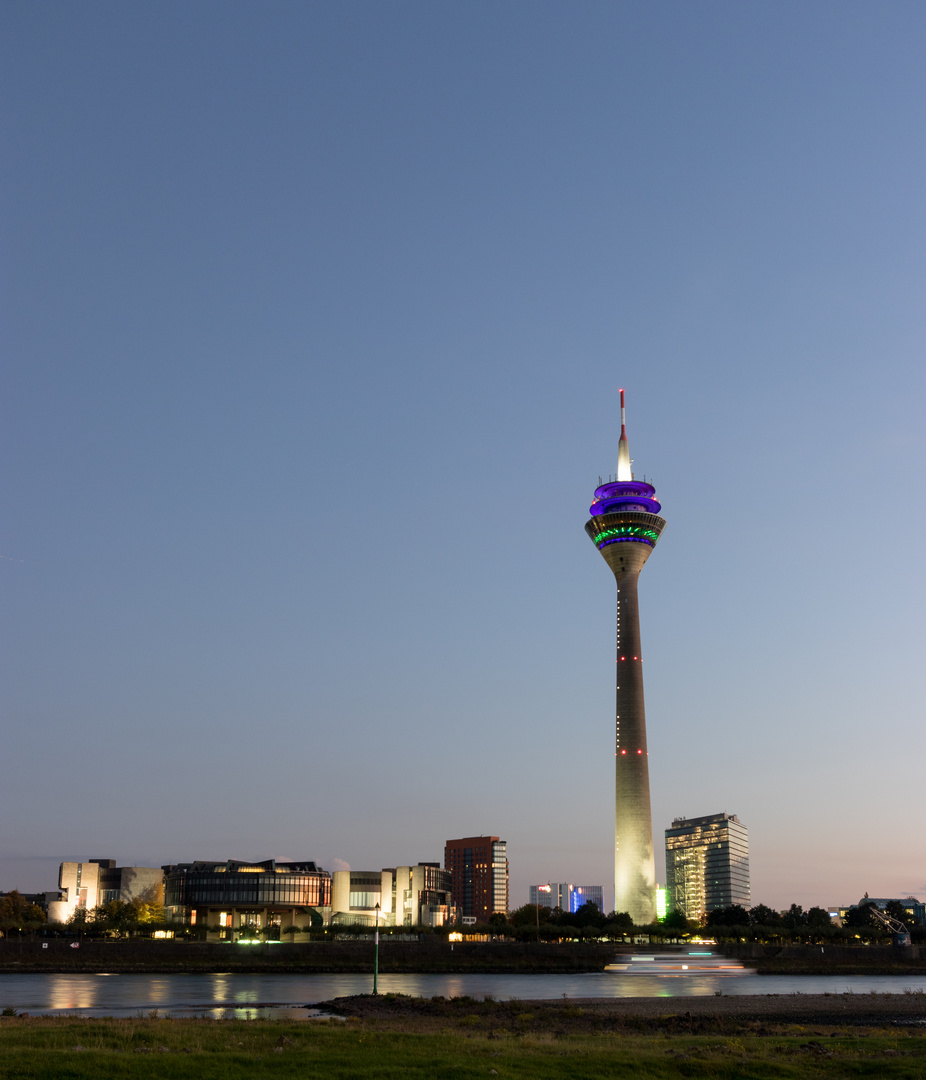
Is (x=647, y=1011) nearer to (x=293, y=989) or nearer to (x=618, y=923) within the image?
(x=293, y=989)

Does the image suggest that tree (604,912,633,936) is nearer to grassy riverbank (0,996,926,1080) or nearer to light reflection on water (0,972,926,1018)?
light reflection on water (0,972,926,1018)

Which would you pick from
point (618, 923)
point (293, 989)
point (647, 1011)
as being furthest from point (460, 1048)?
point (618, 923)

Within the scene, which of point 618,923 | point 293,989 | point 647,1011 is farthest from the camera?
point 618,923

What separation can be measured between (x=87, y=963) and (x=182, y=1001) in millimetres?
61937

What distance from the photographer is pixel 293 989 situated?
8969 cm

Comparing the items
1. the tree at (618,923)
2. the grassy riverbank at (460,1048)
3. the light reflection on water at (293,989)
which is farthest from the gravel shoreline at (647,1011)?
the tree at (618,923)

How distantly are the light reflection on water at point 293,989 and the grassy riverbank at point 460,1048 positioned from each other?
1610cm

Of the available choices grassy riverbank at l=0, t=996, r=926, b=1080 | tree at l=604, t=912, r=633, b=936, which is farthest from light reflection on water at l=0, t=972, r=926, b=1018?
tree at l=604, t=912, r=633, b=936

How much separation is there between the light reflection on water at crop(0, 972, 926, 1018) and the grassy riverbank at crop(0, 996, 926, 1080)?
1610 cm

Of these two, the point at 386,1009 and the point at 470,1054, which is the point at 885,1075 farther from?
the point at 386,1009

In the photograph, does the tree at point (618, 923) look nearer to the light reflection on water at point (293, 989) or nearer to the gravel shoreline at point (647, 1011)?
the light reflection on water at point (293, 989)

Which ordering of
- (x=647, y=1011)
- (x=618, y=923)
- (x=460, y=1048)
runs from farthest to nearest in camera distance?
(x=618, y=923), (x=647, y=1011), (x=460, y=1048)

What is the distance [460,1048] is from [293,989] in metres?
58.0

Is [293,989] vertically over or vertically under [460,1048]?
under
